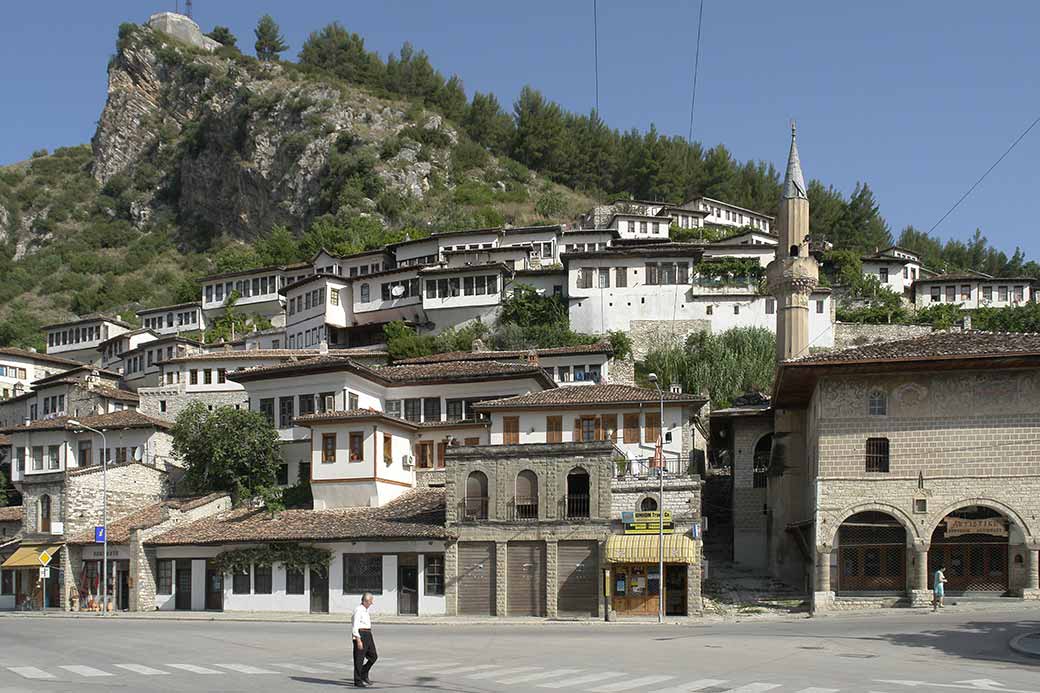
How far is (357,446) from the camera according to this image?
5028 centimetres

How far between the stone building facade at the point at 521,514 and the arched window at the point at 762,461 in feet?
42.4

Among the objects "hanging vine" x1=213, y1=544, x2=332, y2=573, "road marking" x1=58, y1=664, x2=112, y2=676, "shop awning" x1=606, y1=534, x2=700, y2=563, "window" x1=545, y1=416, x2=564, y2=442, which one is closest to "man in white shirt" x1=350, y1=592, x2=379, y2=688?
"road marking" x1=58, y1=664, x2=112, y2=676

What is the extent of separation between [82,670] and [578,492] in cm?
2280

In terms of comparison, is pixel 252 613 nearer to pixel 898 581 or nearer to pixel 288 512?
pixel 288 512

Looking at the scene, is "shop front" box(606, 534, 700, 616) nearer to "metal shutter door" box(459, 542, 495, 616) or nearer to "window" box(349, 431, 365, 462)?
"metal shutter door" box(459, 542, 495, 616)

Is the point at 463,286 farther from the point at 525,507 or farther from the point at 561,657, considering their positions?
the point at 561,657

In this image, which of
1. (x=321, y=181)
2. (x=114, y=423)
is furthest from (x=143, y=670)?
(x=321, y=181)

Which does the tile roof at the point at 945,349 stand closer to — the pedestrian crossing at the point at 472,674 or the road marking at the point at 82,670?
the pedestrian crossing at the point at 472,674

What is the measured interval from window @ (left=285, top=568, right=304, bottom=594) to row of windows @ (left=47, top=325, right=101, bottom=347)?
211 feet

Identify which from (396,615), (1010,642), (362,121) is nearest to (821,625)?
(1010,642)

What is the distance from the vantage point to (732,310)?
79.4m

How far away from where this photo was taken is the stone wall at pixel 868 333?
257 feet

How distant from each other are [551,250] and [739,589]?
53.3 metres

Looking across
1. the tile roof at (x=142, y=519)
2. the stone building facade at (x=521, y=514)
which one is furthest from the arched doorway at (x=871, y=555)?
the tile roof at (x=142, y=519)
